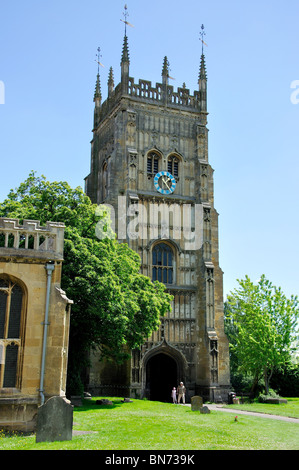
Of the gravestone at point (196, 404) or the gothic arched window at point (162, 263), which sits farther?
the gothic arched window at point (162, 263)

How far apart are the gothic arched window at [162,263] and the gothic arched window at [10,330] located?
2605cm

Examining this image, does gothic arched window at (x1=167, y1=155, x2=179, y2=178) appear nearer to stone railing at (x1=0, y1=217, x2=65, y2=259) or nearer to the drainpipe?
stone railing at (x1=0, y1=217, x2=65, y2=259)

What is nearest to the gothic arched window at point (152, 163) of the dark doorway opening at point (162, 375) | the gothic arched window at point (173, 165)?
the gothic arched window at point (173, 165)

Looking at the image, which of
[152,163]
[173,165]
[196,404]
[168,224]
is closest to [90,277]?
[196,404]

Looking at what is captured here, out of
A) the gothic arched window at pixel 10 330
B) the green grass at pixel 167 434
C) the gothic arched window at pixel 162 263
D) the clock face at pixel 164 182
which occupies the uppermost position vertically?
the clock face at pixel 164 182

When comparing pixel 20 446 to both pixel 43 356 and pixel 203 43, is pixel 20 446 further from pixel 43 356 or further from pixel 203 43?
pixel 203 43

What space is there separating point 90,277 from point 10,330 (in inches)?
421

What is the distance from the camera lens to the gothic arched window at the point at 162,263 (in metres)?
43.8

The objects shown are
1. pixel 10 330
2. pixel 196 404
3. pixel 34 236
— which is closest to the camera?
pixel 10 330

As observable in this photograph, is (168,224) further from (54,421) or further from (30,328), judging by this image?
(54,421)

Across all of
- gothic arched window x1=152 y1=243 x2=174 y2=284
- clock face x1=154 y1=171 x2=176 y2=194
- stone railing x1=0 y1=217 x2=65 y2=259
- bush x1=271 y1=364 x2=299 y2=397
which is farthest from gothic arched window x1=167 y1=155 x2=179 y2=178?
stone railing x1=0 y1=217 x2=65 y2=259

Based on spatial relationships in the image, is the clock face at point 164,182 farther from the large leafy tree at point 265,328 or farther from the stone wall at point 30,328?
the stone wall at point 30,328

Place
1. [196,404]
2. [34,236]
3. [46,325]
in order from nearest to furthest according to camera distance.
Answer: [46,325], [34,236], [196,404]

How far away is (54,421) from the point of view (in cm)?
1519
